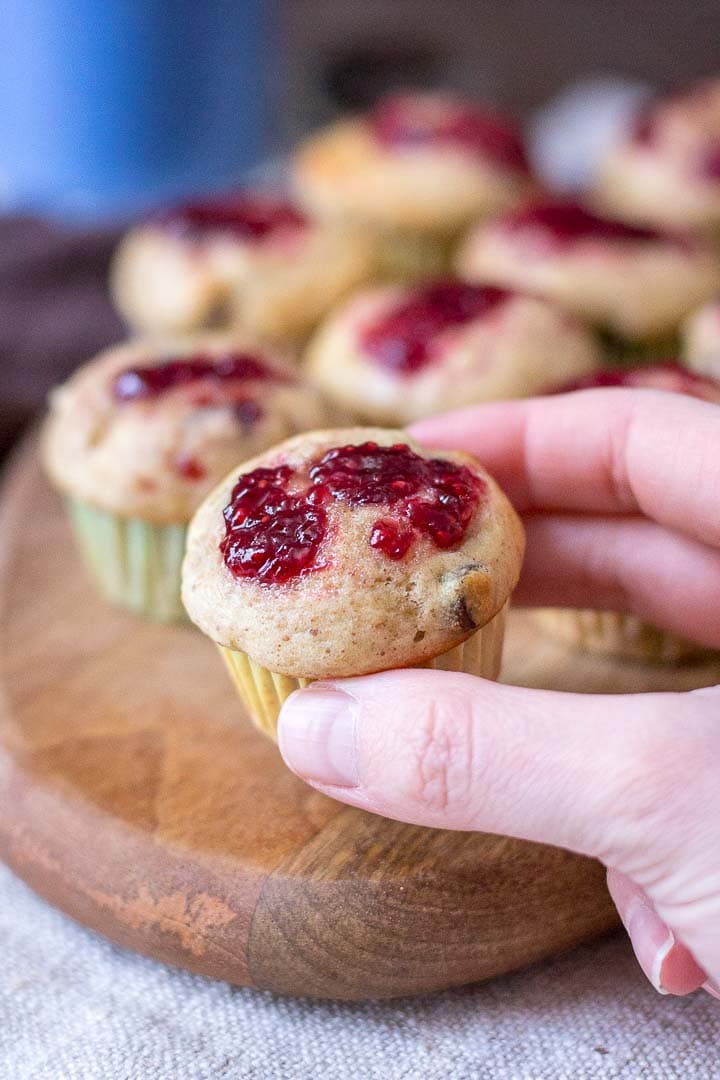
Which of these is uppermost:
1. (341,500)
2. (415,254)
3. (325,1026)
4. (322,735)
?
(341,500)

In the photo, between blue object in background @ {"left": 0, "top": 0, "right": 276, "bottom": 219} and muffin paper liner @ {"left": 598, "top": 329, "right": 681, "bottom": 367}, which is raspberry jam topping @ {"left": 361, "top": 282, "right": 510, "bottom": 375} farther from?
blue object in background @ {"left": 0, "top": 0, "right": 276, "bottom": 219}

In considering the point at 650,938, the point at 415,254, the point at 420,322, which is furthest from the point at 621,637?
the point at 415,254

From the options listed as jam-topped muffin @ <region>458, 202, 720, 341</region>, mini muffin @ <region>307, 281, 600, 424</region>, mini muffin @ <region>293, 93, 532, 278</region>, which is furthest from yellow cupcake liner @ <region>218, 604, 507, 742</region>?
mini muffin @ <region>293, 93, 532, 278</region>

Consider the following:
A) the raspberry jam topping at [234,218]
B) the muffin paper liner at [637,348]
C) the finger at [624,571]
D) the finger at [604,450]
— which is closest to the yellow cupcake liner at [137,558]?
the finger at [604,450]

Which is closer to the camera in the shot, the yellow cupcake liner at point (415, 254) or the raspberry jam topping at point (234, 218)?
the raspberry jam topping at point (234, 218)

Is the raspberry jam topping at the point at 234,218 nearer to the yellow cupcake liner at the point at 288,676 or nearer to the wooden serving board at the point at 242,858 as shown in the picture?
the wooden serving board at the point at 242,858

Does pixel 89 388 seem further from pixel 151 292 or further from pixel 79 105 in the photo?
pixel 79 105

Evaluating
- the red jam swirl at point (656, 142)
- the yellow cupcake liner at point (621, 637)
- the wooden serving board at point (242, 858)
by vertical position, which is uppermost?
the red jam swirl at point (656, 142)

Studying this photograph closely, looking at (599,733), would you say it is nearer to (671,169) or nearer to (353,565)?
(353,565)
